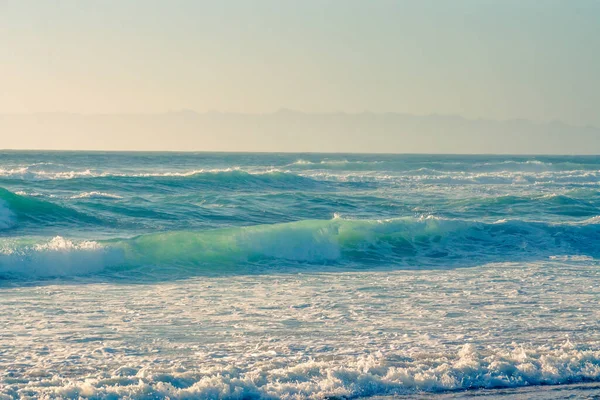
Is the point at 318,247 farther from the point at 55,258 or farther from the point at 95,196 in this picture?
the point at 95,196

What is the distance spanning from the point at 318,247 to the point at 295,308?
5660mm

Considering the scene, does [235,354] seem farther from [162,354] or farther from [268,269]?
[268,269]

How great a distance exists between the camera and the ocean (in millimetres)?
6281

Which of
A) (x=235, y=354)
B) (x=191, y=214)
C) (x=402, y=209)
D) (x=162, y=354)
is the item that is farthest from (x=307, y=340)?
(x=402, y=209)

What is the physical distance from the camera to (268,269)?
509 inches

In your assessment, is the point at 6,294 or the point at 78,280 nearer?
the point at 6,294

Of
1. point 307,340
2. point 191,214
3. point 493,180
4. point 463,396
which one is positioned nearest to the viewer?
point 463,396

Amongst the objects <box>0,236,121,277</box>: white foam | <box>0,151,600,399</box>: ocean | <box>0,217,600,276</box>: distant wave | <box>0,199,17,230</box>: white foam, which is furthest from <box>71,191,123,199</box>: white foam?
<box>0,236,121,277</box>: white foam

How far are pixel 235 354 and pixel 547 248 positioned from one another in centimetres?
1115

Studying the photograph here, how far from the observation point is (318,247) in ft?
48.5

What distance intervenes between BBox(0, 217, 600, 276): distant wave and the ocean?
0.05 m

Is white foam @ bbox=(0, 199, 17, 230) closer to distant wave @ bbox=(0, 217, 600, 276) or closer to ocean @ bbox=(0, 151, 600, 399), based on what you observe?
ocean @ bbox=(0, 151, 600, 399)

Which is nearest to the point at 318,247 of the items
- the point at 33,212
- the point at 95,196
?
the point at 33,212

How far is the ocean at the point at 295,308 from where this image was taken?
6281mm
